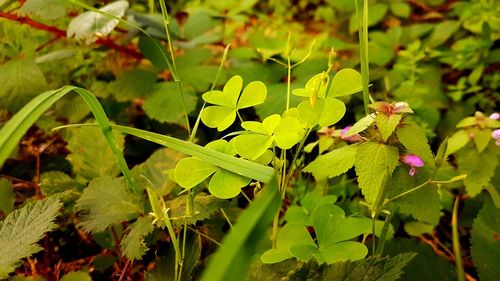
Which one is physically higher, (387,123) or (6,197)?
(387,123)

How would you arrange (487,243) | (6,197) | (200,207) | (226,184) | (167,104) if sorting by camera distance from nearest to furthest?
(226,184) < (200,207) < (487,243) < (6,197) < (167,104)


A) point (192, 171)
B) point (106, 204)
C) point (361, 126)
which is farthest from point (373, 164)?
point (106, 204)

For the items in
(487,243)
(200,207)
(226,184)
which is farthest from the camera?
(487,243)

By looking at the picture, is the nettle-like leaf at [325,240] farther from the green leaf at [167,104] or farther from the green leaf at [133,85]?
the green leaf at [133,85]

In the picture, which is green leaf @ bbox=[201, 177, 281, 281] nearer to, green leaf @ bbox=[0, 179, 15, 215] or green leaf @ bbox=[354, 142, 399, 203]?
green leaf @ bbox=[354, 142, 399, 203]

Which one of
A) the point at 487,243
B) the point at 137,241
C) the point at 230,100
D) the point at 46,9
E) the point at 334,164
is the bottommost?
the point at 487,243

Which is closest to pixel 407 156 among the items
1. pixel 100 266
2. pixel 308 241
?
pixel 308 241

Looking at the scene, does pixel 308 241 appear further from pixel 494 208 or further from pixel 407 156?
pixel 494 208

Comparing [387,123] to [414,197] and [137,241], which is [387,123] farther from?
[137,241]

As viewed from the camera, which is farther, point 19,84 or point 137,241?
point 19,84
